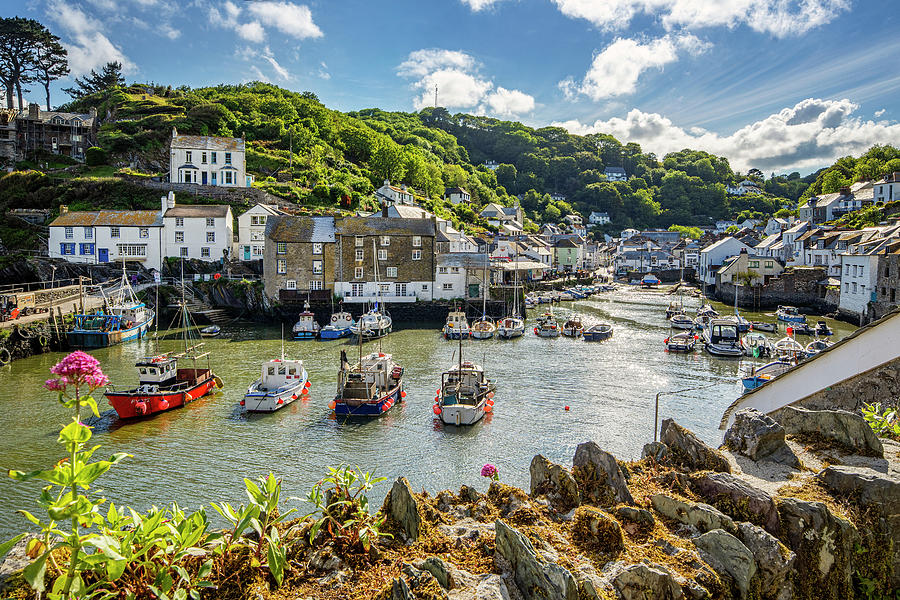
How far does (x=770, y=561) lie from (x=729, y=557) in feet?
1.69

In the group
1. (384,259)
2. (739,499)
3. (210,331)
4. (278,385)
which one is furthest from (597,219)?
(739,499)

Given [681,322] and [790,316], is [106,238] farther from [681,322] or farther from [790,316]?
[790,316]

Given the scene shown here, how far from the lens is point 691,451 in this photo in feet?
27.9

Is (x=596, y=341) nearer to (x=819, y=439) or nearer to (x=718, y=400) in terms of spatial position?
(x=718, y=400)

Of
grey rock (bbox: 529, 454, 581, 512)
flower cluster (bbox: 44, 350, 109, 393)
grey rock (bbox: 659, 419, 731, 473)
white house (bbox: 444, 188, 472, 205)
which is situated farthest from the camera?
white house (bbox: 444, 188, 472, 205)

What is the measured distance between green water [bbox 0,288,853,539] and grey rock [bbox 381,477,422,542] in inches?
395

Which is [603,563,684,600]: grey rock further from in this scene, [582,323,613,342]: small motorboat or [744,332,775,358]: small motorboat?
[582,323,613,342]: small motorboat

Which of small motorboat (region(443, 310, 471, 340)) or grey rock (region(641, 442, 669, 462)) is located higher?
grey rock (region(641, 442, 669, 462))

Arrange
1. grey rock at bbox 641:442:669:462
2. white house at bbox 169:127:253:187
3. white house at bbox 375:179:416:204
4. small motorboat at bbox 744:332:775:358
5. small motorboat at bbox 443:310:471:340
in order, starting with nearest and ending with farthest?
grey rock at bbox 641:442:669:462
small motorboat at bbox 744:332:775:358
small motorboat at bbox 443:310:471:340
white house at bbox 169:127:253:187
white house at bbox 375:179:416:204

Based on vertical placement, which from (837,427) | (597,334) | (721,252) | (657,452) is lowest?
(597,334)

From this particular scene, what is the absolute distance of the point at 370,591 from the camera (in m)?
5.71

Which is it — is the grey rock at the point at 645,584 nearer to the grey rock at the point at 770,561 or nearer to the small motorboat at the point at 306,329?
the grey rock at the point at 770,561

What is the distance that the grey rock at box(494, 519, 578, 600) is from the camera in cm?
539

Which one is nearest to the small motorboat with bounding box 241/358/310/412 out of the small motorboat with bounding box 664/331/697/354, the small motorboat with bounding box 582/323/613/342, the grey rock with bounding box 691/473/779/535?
the grey rock with bounding box 691/473/779/535
